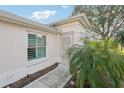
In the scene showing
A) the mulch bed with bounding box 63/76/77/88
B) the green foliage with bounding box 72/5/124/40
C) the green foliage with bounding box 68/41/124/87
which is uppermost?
the green foliage with bounding box 72/5/124/40

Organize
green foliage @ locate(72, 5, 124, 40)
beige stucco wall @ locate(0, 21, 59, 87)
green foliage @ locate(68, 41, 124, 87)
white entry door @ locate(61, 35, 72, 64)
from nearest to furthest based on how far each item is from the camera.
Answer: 1. green foliage @ locate(68, 41, 124, 87)
2. beige stucco wall @ locate(0, 21, 59, 87)
3. white entry door @ locate(61, 35, 72, 64)
4. green foliage @ locate(72, 5, 124, 40)

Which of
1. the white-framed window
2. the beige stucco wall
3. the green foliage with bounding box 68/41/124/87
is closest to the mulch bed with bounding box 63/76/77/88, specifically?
the green foliage with bounding box 68/41/124/87

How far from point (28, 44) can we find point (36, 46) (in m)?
0.97

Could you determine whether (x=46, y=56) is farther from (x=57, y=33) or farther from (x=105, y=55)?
(x=105, y=55)

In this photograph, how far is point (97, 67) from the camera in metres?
4.74

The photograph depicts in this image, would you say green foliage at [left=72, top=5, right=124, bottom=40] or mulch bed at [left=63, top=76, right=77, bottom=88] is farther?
green foliage at [left=72, top=5, right=124, bottom=40]

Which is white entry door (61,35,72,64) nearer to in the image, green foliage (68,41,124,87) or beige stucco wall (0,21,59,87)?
beige stucco wall (0,21,59,87)

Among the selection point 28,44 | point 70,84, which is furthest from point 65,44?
point 70,84

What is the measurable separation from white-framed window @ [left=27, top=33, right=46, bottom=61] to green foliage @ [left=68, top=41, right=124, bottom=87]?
2960 mm

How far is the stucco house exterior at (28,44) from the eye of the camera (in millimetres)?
5375

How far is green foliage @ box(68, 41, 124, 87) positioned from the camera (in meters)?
4.76

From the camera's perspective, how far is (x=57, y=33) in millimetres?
10750

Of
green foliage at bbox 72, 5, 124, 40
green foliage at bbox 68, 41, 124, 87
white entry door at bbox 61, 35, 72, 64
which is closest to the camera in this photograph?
green foliage at bbox 68, 41, 124, 87
